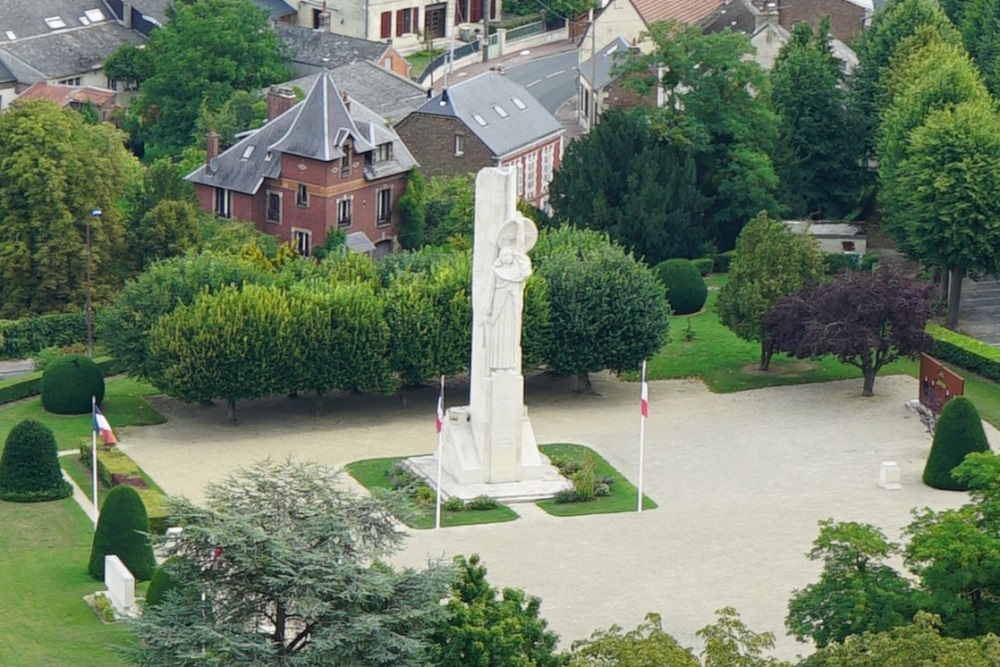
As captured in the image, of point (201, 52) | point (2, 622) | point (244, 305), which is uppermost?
point (201, 52)

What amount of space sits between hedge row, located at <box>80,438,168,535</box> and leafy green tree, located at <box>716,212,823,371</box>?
22.7 meters

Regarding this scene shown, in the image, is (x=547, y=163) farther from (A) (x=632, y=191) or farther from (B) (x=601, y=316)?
(B) (x=601, y=316)

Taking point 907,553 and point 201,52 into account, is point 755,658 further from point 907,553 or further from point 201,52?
point 201,52

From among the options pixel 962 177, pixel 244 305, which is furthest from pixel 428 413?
pixel 962 177

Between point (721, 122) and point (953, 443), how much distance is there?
32097 millimetres

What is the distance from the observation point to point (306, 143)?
11506cm

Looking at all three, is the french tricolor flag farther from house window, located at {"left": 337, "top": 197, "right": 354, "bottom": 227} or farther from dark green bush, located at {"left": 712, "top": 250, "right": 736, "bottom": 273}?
dark green bush, located at {"left": 712, "top": 250, "right": 736, "bottom": 273}

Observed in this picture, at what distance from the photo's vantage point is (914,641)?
204 feet

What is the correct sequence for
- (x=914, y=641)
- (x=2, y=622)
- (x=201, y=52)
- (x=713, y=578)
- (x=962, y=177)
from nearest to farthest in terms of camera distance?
1. (x=914, y=641)
2. (x=2, y=622)
3. (x=713, y=578)
4. (x=962, y=177)
5. (x=201, y=52)

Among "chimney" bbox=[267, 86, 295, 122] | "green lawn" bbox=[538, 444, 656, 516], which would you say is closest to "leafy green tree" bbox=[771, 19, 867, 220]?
"chimney" bbox=[267, 86, 295, 122]

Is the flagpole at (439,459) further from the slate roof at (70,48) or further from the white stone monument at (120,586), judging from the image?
the slate roof at (70,48)

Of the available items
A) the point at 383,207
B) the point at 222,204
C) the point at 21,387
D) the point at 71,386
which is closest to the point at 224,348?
the point at 71,386

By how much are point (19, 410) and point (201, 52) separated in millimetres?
42782

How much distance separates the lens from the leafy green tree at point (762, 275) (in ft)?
328
